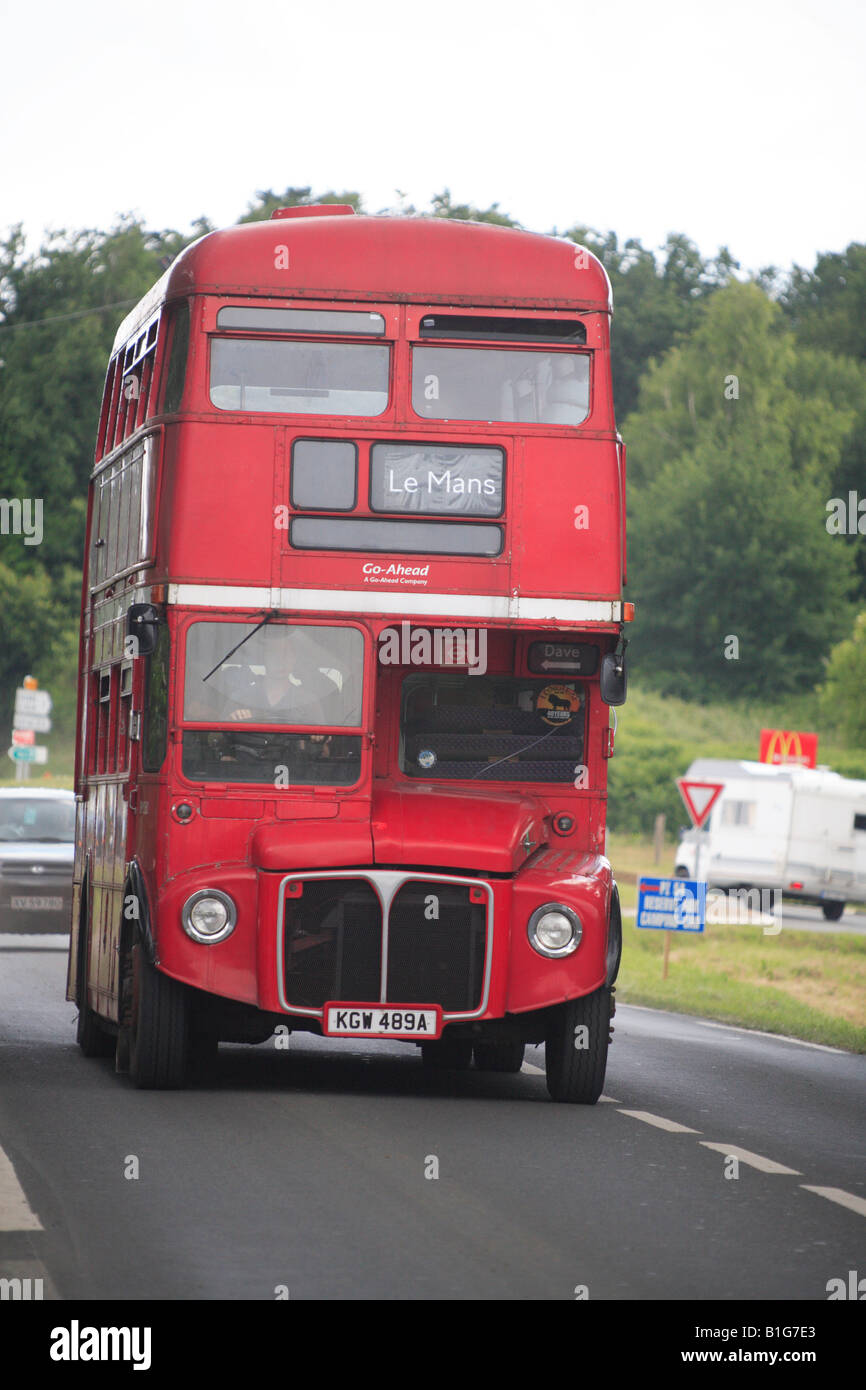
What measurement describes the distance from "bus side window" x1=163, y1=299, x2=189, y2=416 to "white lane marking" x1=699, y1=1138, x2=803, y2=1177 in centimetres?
504

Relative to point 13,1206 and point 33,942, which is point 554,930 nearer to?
point 13,1206

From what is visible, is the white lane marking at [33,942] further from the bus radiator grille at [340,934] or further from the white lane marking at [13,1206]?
the white lane marking at [13,1206]

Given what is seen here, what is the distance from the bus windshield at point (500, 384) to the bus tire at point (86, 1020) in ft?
15.7

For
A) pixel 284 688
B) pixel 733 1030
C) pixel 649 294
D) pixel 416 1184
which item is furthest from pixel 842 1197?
pixel 649 294

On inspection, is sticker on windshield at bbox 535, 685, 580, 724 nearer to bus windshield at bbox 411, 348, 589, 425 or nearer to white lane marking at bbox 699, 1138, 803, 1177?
bus windshield at bbox 411, 348, 589, 425

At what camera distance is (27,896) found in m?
29.9

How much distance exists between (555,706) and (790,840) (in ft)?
125

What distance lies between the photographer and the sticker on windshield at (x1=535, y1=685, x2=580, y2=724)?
14461 mm

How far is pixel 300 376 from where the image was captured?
46.4ft

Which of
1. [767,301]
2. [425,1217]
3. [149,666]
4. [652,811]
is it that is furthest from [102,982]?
[767,301]

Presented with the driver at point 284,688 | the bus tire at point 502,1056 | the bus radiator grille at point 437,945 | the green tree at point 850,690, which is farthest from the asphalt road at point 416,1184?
the green tree at point 850,690

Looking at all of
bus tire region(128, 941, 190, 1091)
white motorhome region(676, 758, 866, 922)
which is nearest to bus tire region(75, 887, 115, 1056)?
bus tire region(128, 941, 190, 1091)

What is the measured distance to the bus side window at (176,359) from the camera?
14148 mm
